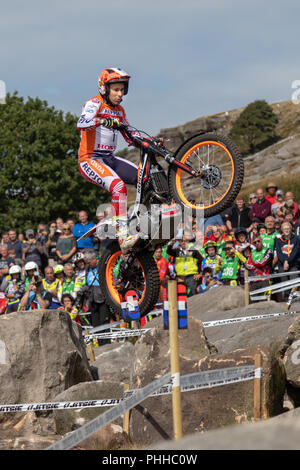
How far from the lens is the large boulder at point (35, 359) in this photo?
9.76 m

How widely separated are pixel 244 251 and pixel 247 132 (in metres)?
65.2

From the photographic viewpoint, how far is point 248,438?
3.35m

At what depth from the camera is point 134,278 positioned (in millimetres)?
8445

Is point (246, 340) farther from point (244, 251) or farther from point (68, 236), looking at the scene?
point (68, 236)

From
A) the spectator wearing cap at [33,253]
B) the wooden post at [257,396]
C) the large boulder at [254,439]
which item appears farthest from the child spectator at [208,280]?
the large boulder at [254,439]

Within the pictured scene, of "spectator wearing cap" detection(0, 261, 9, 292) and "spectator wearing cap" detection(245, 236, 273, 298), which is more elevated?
"spectator wearing cap" detection(245, 236, 273, 298)

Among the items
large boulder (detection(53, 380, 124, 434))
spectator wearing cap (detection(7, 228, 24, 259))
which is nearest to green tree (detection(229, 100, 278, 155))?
spectator wearing cap (detection(7, 228, 24, 259))

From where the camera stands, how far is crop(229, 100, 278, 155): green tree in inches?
2987

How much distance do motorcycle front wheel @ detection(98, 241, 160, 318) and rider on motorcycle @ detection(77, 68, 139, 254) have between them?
377 millimetres

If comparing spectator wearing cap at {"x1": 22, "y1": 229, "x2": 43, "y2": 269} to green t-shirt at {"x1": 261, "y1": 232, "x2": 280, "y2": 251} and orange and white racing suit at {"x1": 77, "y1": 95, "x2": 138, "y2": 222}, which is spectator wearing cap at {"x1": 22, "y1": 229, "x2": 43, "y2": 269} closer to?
green t-shirt at {"x1": 261, "y1": 232, "x2": 280, "y2": 251}

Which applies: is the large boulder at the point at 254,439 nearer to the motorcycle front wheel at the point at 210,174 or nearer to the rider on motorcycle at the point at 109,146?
the motorcycle front wheel at the point at 210,174

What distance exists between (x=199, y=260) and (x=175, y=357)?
7.86 metres

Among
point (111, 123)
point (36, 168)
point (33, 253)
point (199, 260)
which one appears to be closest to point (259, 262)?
point (199, 260)

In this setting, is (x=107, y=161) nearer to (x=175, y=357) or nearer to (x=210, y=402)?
(x=175, y=357)
